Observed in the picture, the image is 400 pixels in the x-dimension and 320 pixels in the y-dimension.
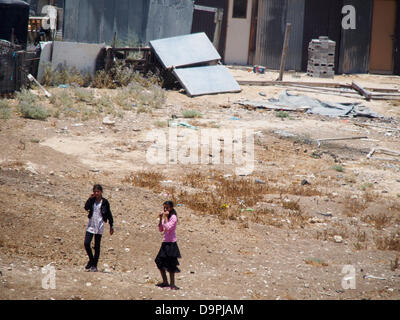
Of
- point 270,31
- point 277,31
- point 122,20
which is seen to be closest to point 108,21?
point 122,20

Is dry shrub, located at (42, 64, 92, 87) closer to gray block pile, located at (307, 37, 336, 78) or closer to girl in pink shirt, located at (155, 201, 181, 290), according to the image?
gray block pile, located at (307, 37, 336, 78)

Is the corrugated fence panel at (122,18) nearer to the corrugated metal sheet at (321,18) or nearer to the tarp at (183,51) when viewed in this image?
the tarp at (183,51)

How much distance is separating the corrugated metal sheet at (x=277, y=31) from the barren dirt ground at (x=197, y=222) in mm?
9495

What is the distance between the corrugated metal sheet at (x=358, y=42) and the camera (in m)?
21.3

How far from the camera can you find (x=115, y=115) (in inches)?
496

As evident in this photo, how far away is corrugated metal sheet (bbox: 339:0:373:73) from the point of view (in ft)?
69.8

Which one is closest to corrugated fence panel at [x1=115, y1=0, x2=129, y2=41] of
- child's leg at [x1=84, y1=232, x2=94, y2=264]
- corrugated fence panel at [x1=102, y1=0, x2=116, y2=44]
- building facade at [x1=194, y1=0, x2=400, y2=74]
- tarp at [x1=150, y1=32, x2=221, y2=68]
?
corrugated fence panel at [x1=102, y1=0, x2=116, y2=44]

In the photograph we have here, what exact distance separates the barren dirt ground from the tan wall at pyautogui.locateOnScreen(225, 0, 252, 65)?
9.98m

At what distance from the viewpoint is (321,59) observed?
63.8 ft

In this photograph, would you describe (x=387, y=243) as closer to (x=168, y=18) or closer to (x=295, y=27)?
(x=168, y=18)

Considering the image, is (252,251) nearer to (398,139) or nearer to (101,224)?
(101,224)

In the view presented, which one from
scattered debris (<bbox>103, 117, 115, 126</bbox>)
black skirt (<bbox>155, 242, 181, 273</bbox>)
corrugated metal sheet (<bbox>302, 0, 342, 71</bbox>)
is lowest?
black skirt (<bbox>155, 242, 181, 273</bbox>)

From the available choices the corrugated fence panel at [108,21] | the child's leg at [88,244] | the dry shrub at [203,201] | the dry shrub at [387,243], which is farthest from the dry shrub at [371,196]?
the corrugated fence panel at [108,21]

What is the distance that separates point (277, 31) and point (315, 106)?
252 inches
